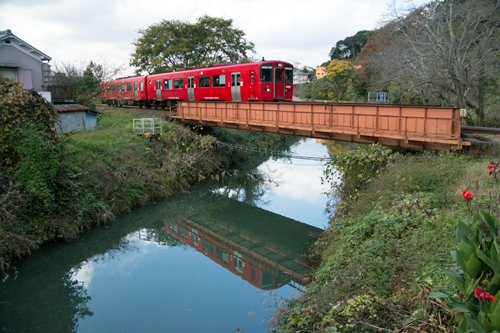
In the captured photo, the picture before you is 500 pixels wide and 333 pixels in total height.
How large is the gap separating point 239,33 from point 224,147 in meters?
18.1

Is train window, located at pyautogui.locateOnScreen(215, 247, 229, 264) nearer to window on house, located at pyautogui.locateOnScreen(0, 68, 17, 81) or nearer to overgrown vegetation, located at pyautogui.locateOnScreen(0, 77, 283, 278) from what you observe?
overgrown vegetation, located at pyautogui.locateOnScreen(0, 77, 283, 278)

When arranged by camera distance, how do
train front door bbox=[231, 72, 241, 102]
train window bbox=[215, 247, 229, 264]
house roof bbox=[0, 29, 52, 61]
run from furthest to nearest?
train front door bbox=[231, 72, 241, 102] → house roof bbox=[0, 29, 52, 61] → train window bbox=[215, 247, 229, 264]

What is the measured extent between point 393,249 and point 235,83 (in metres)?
13.8

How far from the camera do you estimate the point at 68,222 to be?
37.7 feet

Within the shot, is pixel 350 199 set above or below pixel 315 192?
above

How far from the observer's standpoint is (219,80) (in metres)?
19.5

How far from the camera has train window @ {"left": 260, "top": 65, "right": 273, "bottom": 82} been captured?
17141 millimetres

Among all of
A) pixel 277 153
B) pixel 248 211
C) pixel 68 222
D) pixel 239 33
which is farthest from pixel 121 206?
pixel 239 33

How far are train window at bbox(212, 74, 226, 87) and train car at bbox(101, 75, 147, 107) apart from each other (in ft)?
29.7

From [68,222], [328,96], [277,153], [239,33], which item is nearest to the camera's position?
[68,222]

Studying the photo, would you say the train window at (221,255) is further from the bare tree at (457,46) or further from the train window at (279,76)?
the bare tree at (457,46)

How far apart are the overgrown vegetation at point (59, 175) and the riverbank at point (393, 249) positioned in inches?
319

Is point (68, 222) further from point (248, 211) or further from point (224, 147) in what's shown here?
point (224, 147)

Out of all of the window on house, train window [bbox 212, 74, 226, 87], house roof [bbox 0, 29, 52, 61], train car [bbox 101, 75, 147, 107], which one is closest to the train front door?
train window [bbox 212, 74, 226, 87]
